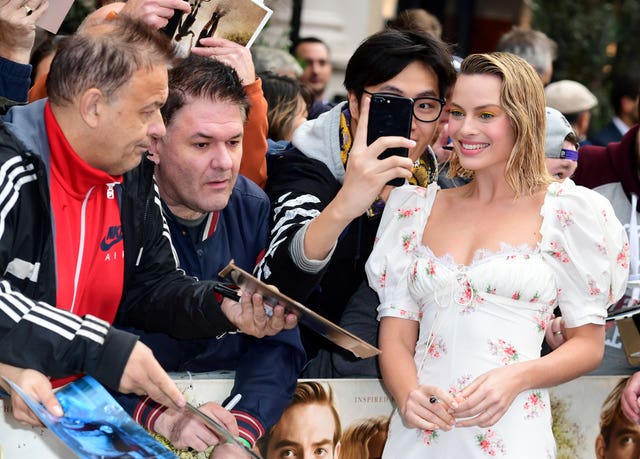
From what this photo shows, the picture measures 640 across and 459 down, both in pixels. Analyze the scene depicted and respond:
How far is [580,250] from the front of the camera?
11.8 feet

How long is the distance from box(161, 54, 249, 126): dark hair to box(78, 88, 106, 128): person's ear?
0.69m

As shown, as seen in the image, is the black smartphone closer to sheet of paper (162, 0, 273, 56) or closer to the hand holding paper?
sheet of paper (162, 0, 273, 56)

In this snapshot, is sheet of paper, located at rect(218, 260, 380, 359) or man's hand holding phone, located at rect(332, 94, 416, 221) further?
man's hand holding phone, located at rect(332, 94, 416, 221)

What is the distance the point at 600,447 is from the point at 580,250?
114 centimetres

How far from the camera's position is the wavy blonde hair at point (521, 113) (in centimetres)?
365

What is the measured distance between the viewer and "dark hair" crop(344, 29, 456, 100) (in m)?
4.09

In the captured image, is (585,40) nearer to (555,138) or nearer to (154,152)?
(555,138)

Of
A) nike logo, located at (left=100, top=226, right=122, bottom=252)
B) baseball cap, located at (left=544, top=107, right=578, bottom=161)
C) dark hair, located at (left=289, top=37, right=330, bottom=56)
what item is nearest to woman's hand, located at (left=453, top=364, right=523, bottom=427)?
nike logo, located at (left=100, top=226, right=122, bottom=252)

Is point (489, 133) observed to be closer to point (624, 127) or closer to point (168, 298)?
point (168, 298)

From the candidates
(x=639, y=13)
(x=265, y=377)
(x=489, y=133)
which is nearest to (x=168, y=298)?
(x=265, y=377)

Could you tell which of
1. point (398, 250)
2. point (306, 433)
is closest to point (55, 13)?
point (398, 250)

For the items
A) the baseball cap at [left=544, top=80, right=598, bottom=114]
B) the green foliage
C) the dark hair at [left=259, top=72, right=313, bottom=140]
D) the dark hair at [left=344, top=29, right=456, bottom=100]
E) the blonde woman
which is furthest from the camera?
the green foliage

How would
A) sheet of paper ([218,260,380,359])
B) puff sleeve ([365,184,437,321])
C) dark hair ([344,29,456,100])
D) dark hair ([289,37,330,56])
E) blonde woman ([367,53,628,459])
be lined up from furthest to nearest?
dark hair ([289,37,330,56]) < dark hair ([344,29,456,100]) < puff sleeve ([365,184,437,321]) < blonde woman ([367,53,628,459]) < sheet of paper ([218,260,380,359])

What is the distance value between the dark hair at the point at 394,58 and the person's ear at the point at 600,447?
1.52 metres
